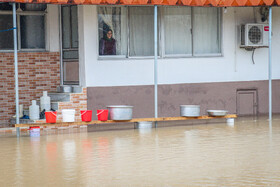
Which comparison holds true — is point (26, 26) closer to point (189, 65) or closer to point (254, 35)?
point (189, 65)

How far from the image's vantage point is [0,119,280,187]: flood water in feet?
26.2

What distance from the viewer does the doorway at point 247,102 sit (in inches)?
653

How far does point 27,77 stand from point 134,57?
115 inches

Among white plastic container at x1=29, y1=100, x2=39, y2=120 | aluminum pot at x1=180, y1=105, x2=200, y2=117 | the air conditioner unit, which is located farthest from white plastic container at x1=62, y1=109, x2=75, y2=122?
the air conditioner unit

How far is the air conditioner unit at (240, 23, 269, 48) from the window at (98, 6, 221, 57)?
0.72m

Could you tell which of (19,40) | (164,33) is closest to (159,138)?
(164,33)

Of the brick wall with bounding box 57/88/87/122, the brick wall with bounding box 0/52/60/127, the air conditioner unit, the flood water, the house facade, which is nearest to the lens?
the flood water

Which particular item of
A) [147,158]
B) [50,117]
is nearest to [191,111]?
[50,117]

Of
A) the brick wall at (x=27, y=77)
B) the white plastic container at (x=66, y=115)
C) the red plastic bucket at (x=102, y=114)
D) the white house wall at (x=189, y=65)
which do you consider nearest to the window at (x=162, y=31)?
the white house wall at (x=189, y=65)

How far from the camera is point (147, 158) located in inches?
384

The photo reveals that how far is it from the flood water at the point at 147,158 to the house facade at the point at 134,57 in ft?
6.14

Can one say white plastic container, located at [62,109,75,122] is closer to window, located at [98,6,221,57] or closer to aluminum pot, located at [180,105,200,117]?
window, located at [98,6,221,57]

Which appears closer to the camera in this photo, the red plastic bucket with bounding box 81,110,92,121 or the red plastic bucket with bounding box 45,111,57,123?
the red plastic bucket with bounding box 45,111,57,123

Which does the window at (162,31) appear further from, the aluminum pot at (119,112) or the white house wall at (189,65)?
the aluminum pot at (119,112)
